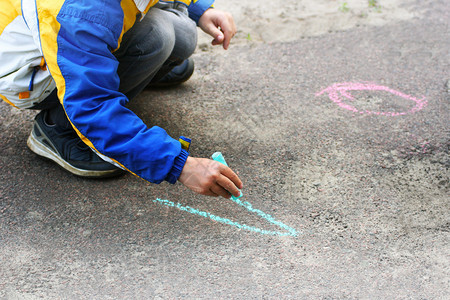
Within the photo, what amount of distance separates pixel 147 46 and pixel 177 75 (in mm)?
682

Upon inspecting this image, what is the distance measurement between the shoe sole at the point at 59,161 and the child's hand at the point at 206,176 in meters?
0.61

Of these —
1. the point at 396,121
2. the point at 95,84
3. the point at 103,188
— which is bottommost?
the point at 103,188

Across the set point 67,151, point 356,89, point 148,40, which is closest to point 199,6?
point 148,40

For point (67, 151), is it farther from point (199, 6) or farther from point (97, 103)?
point (199, 6)

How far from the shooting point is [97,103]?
56.4 inches

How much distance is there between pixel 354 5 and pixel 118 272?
9.68 ft

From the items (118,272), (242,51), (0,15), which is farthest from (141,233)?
(242,51)

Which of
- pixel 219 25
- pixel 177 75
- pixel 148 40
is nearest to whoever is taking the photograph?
pixel 148 40

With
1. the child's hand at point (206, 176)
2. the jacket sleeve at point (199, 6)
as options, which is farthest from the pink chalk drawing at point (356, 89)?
the child's hand at point (206, 176)

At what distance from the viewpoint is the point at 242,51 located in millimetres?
3061

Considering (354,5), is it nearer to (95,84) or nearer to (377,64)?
(377,64)

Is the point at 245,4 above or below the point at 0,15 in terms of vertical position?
below

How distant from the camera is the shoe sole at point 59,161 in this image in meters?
1.97

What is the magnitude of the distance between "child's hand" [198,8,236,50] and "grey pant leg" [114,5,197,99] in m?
0.11
